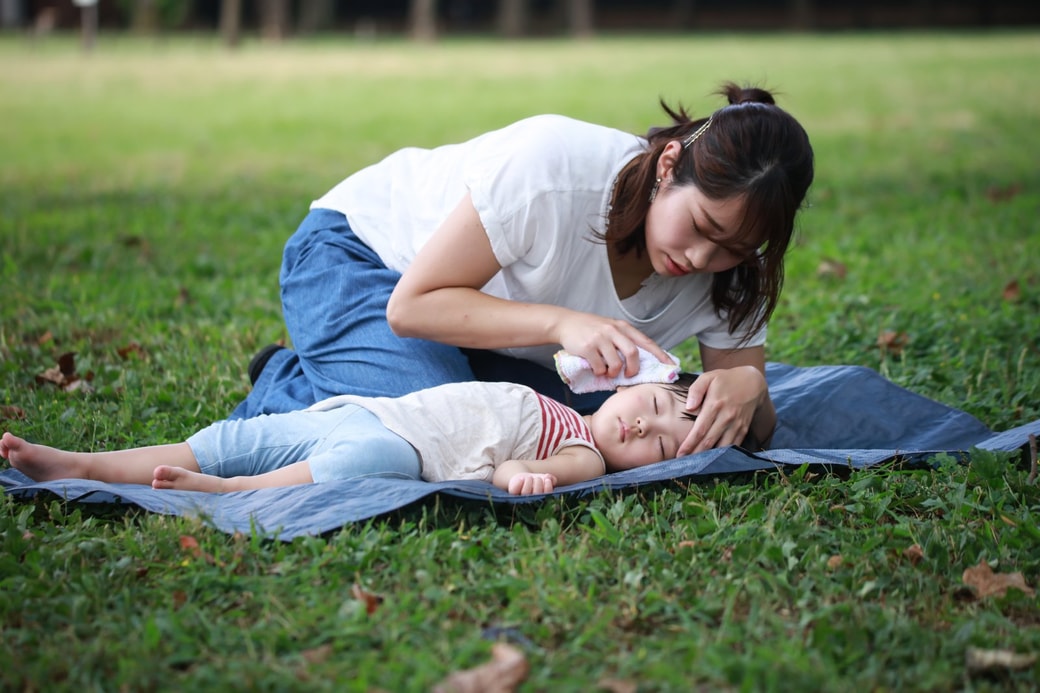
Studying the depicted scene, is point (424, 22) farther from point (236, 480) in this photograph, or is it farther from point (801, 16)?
point (236, 480)

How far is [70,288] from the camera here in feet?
18.0

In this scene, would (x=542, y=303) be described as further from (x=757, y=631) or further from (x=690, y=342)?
(x=690, y=342)

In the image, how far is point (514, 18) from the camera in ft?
112

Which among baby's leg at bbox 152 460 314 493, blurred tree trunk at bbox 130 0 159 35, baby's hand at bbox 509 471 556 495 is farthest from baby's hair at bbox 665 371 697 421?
blurred tree trunk at bbox 130 0 159 35

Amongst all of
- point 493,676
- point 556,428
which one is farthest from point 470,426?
point 493,676

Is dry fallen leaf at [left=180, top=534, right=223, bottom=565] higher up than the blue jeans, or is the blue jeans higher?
the blue jeans

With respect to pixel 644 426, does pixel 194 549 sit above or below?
below

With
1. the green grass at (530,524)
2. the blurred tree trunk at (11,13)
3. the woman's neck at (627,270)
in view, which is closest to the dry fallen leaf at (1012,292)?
the green grass at (530,524)

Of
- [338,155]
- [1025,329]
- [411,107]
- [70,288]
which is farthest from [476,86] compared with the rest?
[1025,329]

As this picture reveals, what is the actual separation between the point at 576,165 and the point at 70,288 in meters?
3.19

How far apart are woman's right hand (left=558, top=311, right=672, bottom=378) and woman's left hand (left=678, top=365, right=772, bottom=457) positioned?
0.24 m

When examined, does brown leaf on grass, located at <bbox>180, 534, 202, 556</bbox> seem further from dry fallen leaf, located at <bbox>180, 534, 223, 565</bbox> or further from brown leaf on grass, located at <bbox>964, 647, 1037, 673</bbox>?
brown leaf on grass, located at <bbox>964, 647, 1037, 673</bbox>

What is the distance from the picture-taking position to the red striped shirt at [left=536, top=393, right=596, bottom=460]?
3221 mm

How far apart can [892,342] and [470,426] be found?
2.16 meters
